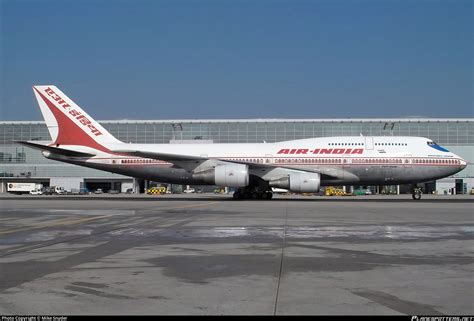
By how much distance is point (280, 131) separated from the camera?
271 ft

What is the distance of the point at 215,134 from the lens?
83.6 m

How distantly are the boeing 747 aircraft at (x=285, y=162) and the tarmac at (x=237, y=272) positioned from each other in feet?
69.1

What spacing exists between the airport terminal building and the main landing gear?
3652cm

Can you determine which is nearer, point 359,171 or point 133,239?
point 133,239

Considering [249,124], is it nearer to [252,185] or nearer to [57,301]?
[252,185]

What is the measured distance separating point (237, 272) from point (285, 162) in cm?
2917

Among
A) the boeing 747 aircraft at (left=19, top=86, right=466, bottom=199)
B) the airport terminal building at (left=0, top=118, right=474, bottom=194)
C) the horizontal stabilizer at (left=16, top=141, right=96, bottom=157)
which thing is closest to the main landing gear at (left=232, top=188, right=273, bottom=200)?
the boeing 747 aircraft at (left=19, top=86, right=466, bottom=199)

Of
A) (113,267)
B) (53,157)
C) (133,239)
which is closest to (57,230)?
(133,239)

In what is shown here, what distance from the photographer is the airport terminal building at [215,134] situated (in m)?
79.7

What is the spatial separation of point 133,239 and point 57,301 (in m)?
6.34

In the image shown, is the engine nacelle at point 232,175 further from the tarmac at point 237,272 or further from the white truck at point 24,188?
the white truck at point 24,188

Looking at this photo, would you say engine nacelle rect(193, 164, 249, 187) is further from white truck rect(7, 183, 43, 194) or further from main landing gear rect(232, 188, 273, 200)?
white truck rect(7, 183, 43, 194)

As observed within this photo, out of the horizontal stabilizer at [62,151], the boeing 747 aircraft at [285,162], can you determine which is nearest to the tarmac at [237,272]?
the boeing 747 aircraft at [285,162]

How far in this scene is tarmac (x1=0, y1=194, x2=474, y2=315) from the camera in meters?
5.89
